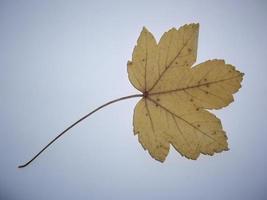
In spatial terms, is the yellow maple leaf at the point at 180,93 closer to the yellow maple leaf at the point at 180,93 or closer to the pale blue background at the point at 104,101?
the yellow maple leaf at the point at 180,93

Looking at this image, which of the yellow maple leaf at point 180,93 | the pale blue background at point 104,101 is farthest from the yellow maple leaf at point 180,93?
the pale blue background at point 104,101

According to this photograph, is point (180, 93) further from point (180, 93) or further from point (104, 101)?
point (104, 101)

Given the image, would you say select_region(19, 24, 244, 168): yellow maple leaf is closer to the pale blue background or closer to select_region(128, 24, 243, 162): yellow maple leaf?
select_region(128, 24, 243, 162): yellow maple leaf

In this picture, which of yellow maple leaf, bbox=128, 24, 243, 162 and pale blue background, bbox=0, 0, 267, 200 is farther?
pale blue background, bbox=0, 0, 267, 200

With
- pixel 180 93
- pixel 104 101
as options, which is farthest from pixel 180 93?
pixel 104 101

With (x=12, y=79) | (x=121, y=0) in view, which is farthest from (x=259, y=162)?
(x=12, y=79)

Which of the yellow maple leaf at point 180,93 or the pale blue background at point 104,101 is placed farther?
the pale blue background at point 104,101

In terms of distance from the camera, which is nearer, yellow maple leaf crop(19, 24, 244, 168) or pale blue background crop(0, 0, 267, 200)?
yellow maple leaf crop(19, 24, 244, 168)

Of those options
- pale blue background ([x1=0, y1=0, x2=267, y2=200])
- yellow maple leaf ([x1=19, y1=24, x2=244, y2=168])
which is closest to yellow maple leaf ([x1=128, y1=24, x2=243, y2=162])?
yellow maple leaf ([x1=19, y1=24, x2=244, y2=168])
